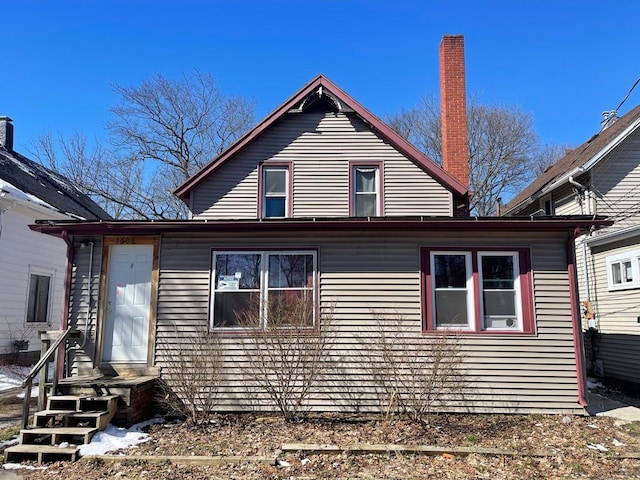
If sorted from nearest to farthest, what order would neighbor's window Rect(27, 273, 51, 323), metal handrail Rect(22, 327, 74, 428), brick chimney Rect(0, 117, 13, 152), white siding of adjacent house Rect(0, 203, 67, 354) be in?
metal handrail Rect(22, 327, 74, 428), white siding of adjacent house Rect(0, 203, 67, 354), neighbor's window Rect(27, 273, 51, 323), brick chimney Rect(0, 117, 13, 152)

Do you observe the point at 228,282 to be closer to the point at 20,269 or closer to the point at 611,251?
the point at 20,269

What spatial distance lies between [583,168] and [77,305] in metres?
12.9

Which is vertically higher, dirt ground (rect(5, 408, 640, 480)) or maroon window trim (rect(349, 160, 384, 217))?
maroon window trim (rect(349, 160, 384, 217))

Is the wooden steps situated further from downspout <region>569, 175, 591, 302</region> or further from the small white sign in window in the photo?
downspout <region>569, 175, 591, 302</region>

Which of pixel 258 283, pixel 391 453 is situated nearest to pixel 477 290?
pixel 391 453

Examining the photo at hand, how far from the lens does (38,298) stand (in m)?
13.4

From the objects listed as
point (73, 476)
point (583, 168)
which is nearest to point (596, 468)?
point (73, 476)

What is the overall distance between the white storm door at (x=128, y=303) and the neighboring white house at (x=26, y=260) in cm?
326

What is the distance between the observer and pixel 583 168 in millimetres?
12750

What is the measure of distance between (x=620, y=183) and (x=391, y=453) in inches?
445

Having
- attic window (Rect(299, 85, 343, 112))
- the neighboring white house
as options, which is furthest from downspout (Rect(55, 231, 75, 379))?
attic window (Rect(299, 85, 343, 112))

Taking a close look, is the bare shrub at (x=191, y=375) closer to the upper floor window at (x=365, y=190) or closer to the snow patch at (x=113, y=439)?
the snow patch at (x=113, y=439)

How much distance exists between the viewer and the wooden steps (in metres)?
6.08

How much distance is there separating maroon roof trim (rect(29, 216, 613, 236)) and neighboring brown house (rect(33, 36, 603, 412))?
0.03 m
